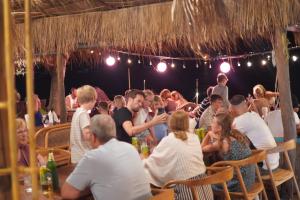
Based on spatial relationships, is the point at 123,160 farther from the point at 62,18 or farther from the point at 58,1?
the point at 62,18

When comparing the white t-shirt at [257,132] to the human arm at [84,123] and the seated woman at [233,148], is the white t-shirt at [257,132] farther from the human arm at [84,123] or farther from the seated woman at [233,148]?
the human arm at [84,123]

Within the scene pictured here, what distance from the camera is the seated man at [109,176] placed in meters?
2.83

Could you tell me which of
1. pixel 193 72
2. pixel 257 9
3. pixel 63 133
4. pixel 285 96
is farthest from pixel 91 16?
pixel 193 72

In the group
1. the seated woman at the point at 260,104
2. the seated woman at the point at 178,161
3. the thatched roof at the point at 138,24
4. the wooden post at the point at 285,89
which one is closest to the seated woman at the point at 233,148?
the seated woman at the point at 178,161

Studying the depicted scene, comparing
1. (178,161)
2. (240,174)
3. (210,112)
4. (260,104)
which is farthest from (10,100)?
(260,104)

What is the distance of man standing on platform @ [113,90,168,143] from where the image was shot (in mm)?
4668

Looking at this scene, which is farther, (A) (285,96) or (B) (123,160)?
(A) (285,96)

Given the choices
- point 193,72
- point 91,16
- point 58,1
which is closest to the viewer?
point 58,1

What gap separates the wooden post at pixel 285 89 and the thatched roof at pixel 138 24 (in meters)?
0.19

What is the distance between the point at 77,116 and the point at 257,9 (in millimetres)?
2400

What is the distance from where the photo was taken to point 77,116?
4.43 meters

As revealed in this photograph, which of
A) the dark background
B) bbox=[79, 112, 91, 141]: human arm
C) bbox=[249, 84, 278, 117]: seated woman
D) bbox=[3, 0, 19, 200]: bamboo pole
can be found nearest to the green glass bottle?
bbox=[79, 112, 91, 141]: human arm

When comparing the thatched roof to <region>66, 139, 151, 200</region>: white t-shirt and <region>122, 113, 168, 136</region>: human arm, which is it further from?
<region>66, 139, 151, 200</region>: white t-shirt

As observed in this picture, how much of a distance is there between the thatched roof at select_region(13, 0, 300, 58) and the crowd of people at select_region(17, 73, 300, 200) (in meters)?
0.94
